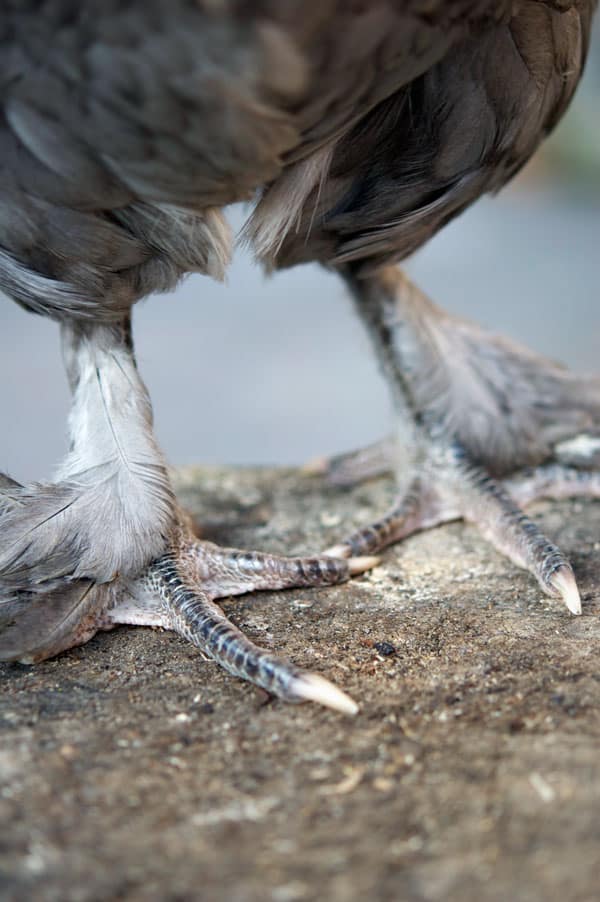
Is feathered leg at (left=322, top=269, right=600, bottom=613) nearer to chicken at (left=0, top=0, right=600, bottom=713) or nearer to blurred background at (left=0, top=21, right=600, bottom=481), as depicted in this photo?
chicken at (left=0, top=0, right=600, bottom=713)

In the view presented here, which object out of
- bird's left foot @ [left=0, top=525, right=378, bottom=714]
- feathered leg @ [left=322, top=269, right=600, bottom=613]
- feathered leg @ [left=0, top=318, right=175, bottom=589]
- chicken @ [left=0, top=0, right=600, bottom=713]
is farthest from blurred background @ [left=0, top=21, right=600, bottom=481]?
bird's left foot @ [left=0, top=525, right=378, bottom=714]

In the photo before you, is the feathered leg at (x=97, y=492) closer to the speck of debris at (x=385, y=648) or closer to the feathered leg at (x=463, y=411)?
the speck of debris at (x=385, y=648)

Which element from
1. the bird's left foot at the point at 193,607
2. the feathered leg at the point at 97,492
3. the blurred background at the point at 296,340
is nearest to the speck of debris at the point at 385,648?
the bird's left foot at the point at 193,607

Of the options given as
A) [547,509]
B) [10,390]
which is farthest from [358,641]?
[10,390]

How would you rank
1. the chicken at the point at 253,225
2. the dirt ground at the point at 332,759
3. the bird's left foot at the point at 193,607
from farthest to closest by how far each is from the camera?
the bird's left foot at the point at 193,607 → the chicken at the point at 253,225 → the dirt ground at the point at 332,759

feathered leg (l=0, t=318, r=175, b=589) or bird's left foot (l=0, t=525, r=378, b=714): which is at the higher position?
feathered leg (l=0, t=318, r=175, b=589)

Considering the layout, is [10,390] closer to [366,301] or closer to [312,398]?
[312,398]
